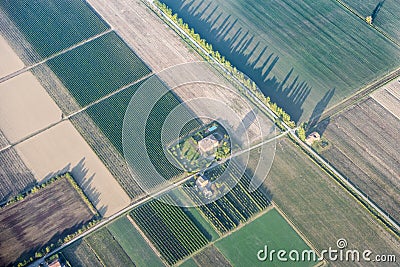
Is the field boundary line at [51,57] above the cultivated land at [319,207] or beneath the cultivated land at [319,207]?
above

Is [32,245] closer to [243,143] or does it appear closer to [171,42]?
[243,143]

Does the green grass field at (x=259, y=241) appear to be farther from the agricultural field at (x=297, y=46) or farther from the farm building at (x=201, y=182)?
the agricultural field at (x=297, y=46)

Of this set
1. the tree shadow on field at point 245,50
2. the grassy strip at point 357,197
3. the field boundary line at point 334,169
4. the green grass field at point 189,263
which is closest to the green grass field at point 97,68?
the field boundary line at point 334,169

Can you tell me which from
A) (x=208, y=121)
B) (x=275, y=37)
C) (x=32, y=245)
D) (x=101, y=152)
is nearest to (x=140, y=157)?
(x=101, y=152)

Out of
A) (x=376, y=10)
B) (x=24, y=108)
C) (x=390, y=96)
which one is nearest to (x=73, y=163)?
(x=24, y=108)

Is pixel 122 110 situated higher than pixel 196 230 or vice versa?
pixel 122 110

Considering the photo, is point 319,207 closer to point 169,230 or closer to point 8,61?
point 169,230
